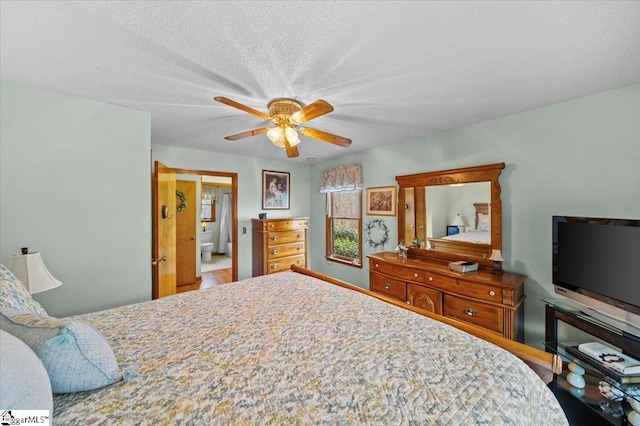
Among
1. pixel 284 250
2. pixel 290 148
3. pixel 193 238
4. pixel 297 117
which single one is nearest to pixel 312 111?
pixel 297 117

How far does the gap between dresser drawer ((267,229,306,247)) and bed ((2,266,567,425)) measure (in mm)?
2542

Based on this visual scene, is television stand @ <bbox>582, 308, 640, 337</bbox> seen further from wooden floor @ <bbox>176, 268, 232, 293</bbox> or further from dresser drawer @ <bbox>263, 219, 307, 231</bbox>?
wooden floor @ <bbox>176, 268, 232, 293</bbox>

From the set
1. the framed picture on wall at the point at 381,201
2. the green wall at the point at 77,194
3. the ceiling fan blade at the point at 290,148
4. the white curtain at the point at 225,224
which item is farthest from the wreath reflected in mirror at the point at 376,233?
the white curtain at the point at 225,224

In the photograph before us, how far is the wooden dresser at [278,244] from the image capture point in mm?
4117

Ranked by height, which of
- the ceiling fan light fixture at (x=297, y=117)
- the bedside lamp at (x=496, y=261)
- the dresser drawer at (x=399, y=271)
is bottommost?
the dresser drawer at (x=399, y=271)

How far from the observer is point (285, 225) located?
169 inches

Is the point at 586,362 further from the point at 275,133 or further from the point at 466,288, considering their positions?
the point at 275,133

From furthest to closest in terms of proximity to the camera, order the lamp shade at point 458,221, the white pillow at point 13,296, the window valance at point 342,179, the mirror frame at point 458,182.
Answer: the window valance at point 342,179 → the lamp shade at point 458,221 → the mirror frame at point 458,182 → the white pillow at point 13,296

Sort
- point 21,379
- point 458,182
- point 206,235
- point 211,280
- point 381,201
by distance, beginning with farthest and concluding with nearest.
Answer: point 206,235, point 211,280, point 381,201, point 458,182, point 21,379

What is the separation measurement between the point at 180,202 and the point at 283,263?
92.1 inches

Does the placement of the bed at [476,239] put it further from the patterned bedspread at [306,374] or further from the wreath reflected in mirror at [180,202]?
the wreath reflected in mirror at [180,202]

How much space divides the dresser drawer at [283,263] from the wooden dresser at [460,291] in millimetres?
1687

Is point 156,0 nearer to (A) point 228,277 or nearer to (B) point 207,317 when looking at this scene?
(B) point 207,317

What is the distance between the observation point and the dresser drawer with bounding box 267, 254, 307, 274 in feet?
13.6
